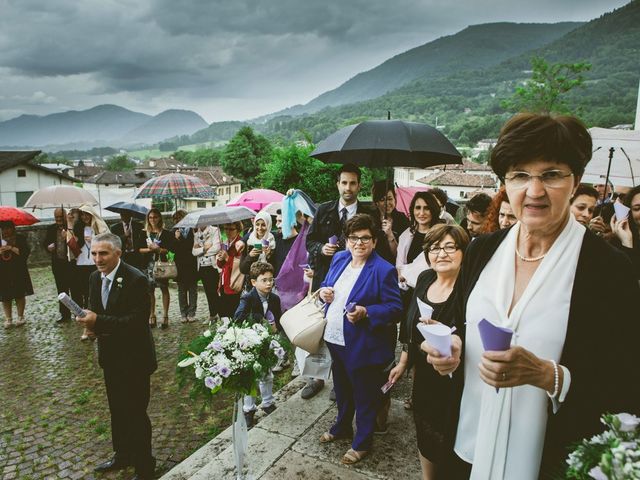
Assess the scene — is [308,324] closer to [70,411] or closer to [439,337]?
[439,337]

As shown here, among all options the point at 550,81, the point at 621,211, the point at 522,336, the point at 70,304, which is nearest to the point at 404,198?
the point at 621,211

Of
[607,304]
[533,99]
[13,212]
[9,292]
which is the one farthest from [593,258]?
[533,99]

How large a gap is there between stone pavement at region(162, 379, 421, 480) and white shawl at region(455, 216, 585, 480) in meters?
1.94

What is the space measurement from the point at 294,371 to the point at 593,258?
4.85 meters

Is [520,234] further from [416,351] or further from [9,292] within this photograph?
[9,292]

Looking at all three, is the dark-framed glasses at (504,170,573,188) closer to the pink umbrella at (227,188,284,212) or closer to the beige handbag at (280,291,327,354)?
the beige handbag at (280,291,327,354)

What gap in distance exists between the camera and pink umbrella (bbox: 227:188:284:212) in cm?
926

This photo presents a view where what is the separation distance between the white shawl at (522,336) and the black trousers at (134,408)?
3211mm

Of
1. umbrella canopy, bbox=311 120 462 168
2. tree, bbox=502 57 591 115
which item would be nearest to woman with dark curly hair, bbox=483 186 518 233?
umbrella canopy, bbox=311 120 462 168

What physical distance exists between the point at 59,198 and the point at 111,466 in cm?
593

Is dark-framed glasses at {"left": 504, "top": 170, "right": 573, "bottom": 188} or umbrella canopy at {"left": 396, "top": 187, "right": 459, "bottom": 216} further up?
dark-framed glasses at {"left": 504, "top": 170, "right": 573, "bottom": 188}

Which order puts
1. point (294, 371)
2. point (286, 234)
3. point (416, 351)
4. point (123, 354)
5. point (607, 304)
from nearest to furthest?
point (607, 304), point (416, 351), point (123, 354), point (294, 371), point (286, 234)

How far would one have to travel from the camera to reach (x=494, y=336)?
1.36 m

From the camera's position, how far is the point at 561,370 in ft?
4.83
